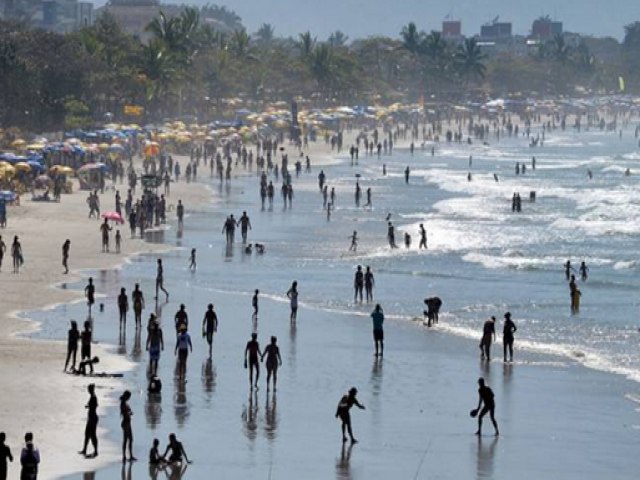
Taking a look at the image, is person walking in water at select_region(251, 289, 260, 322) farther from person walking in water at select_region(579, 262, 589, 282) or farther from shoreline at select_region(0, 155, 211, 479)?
person walking in water at select_region(579, 262, 589, 282)

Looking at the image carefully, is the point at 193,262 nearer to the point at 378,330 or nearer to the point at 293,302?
the point at 293,302

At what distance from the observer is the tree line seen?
8362cm

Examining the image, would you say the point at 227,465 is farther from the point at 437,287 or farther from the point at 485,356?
the point at 437,287

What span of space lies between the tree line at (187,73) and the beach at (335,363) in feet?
93.0

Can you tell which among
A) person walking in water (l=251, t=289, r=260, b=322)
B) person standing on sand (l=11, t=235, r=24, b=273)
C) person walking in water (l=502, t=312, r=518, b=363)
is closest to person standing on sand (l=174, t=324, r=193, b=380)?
person walking in water (l=502, t=312, r=518, b=363)

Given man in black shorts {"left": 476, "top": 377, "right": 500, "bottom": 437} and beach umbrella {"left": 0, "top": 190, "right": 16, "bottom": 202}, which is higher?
beach umbrella {"left": 0, "top": 190, "right": 16, "bottom": 202}

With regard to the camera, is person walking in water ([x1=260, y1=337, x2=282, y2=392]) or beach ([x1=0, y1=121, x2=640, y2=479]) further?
person walking in water ([x1=260, y1=337, x2=282, y2=392])

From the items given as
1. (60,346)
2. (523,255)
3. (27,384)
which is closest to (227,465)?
(27,384)

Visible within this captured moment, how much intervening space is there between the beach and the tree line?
28.4 m

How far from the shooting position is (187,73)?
363ft

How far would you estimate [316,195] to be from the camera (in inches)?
2785

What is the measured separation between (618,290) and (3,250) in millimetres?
15943

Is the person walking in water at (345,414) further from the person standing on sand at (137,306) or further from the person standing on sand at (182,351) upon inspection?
the person standing on sand at (137,306)

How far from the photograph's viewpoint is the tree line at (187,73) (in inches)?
3292
